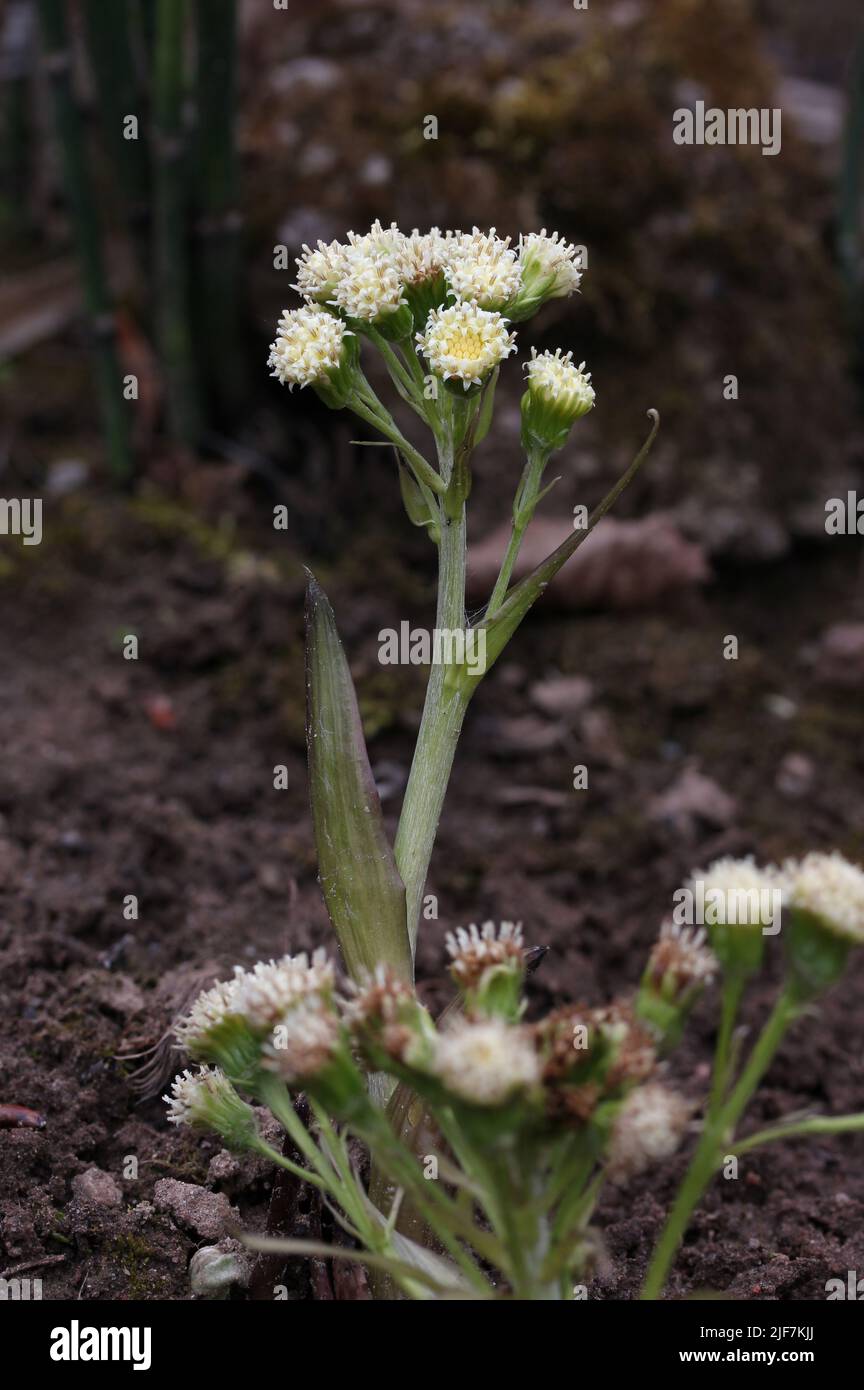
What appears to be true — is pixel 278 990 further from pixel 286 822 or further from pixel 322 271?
pixel 286 822

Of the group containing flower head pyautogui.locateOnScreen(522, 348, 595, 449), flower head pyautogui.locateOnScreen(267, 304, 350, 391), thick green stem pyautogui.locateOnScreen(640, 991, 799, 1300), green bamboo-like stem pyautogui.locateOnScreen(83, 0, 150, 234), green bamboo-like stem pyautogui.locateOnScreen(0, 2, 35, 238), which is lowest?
thick green stem pyautogui.locateOnScreen(640, 991, 799, 1300)

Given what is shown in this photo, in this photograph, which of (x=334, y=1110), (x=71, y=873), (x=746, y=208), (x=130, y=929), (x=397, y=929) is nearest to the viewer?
(x=334, y=1110)

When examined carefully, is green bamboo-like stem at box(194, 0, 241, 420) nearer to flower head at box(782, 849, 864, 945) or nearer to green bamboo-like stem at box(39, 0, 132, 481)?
green bamboo-like stem at box(39, 0, 132, 481)

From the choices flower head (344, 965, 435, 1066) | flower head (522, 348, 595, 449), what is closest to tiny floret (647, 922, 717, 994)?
flower head (344, 965, 435, 1066)
